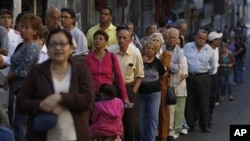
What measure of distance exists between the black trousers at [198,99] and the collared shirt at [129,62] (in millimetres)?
2968

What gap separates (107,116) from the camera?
9.30 meters

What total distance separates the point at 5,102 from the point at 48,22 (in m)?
1.84

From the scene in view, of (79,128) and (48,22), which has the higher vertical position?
(48,22)

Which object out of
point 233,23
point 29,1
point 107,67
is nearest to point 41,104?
point 107,67

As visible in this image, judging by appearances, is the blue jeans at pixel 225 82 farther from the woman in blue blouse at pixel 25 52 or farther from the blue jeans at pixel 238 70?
the woman in blue blouse at pixel 25 52

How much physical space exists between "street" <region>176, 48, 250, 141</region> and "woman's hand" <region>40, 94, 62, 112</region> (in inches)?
264

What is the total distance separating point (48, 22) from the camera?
10023 mm

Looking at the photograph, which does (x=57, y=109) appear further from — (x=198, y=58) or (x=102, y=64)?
(x=198, y=58)

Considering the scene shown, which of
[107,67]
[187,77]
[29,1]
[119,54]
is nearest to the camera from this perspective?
[107,67]

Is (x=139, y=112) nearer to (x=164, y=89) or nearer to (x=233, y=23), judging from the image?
(x=164, y=89)

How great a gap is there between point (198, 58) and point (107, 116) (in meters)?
4.21

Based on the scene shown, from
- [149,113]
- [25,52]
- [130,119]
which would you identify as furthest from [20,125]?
[149,113]

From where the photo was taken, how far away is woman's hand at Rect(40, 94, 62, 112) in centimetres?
611

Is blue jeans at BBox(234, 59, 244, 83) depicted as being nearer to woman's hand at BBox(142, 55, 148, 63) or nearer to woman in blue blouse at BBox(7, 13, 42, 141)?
woman's hand at BBox(142, 55, 148, 63)
